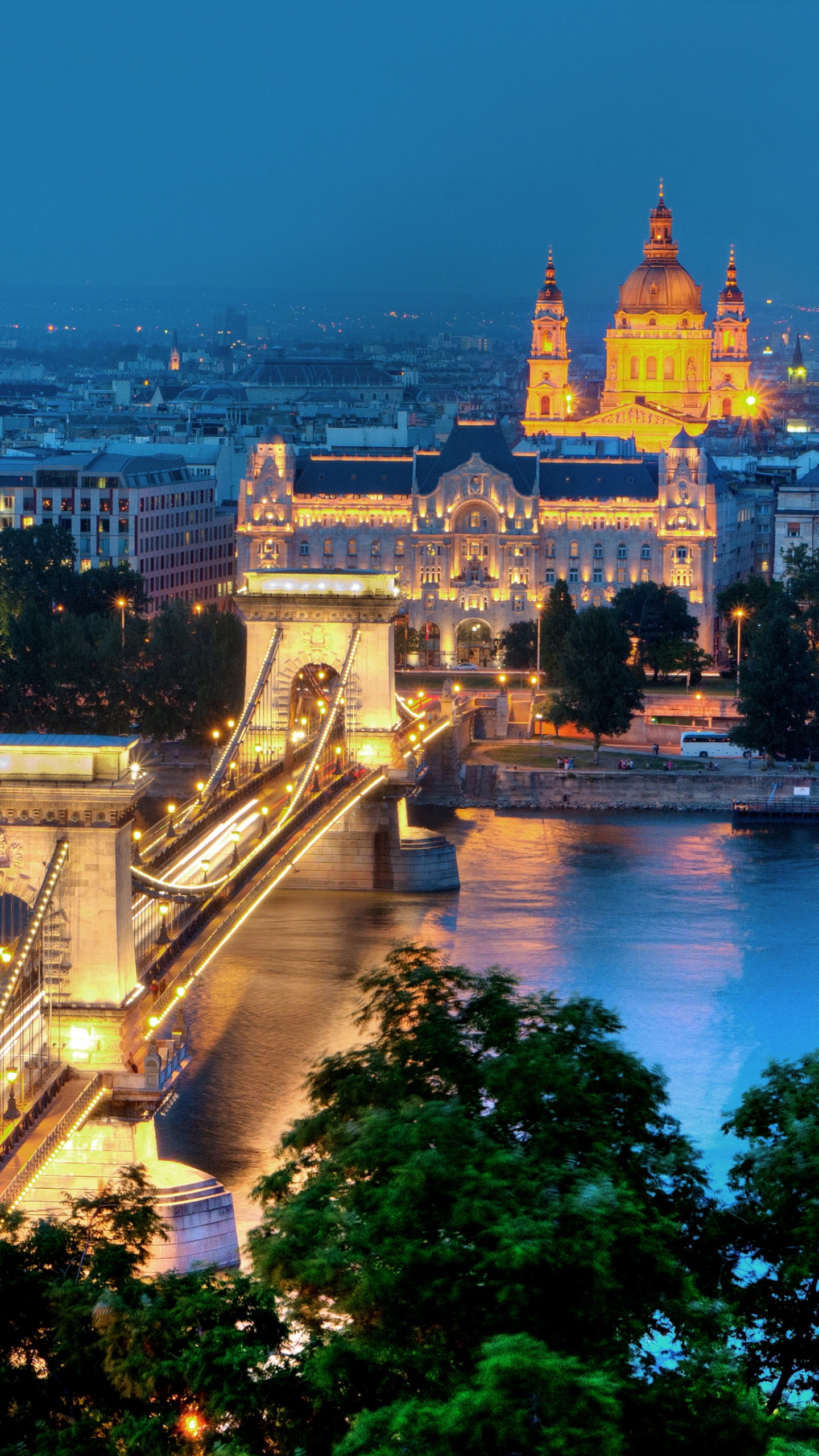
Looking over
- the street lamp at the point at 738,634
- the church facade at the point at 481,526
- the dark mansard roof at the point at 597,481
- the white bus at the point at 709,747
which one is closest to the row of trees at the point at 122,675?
the white bus at the point at 709,747

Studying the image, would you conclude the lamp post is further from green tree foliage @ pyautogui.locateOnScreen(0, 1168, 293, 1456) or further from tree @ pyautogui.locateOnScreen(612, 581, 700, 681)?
green tree foliage @ pyautogui.locateOnScreen(0, 1168, 293, 1456)

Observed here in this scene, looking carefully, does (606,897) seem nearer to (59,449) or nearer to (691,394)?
(59,449)

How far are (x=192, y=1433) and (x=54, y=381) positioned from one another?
157 m

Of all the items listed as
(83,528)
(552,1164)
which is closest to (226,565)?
(83,528)

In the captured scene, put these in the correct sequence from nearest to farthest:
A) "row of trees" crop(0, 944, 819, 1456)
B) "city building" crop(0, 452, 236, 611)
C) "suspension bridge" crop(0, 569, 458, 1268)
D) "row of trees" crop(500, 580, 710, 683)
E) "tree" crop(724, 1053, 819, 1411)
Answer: "row of trees" crop(0, 944, 819, 1456), "tree" crop(724, 1053, 819, 1411), "suspension bridge" crop(0, 569, 458, 1268), "row of trees" crop(500, 580, 710, 683), "city building" crop(0, 452, 236, 611)

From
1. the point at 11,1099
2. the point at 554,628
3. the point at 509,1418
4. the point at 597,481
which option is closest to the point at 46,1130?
the point at 11,1099

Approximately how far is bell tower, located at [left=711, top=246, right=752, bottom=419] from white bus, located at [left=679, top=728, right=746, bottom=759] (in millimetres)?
38310

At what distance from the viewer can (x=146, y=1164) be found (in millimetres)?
18984

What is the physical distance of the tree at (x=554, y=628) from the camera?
169ft

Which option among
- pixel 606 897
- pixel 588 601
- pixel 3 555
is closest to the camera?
pixel 606 897

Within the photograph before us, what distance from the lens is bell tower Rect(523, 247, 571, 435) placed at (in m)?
80.9

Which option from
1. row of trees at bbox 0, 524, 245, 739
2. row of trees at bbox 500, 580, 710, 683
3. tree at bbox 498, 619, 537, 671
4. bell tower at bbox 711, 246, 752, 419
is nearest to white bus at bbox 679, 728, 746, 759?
row of trees at bbox 500, 580, 710, 683

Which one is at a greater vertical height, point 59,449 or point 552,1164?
point 59,449

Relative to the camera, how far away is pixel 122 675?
151ft
